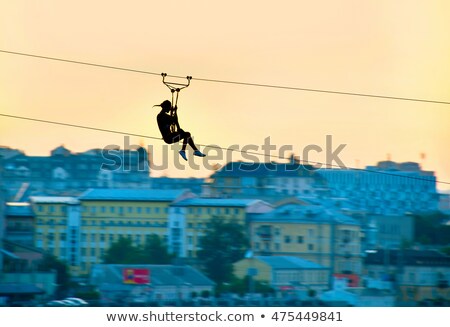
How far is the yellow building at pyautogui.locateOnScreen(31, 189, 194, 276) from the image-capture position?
195ft

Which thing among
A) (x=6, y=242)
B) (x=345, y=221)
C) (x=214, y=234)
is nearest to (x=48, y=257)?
(x=6, y=242)

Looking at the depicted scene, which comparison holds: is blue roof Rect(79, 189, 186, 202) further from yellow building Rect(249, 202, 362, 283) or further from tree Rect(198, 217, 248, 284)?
yellow building Rect(249, 202, 362, 283)

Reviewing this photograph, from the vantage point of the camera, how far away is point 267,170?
67625 millimetres

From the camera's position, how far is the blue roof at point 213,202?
205 feet

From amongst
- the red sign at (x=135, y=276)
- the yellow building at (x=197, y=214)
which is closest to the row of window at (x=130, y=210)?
the yellow building at (x=197, y=214)

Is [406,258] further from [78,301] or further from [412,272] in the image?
[78,301]

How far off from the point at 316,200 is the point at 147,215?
8.69 metres

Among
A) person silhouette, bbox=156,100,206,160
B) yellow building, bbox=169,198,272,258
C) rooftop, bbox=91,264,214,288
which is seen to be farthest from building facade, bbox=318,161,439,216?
person silhouette, bbox=156,100,206,160

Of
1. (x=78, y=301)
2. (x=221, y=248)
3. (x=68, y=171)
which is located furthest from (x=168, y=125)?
(x=68, y=171)

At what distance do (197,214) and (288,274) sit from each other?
27.4 feet

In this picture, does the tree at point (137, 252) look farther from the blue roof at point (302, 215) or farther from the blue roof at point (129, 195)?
the blue roof at point (302, 215)

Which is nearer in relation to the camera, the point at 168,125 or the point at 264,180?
the point at 168,125

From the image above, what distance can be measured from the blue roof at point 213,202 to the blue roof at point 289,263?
6.33 meters
